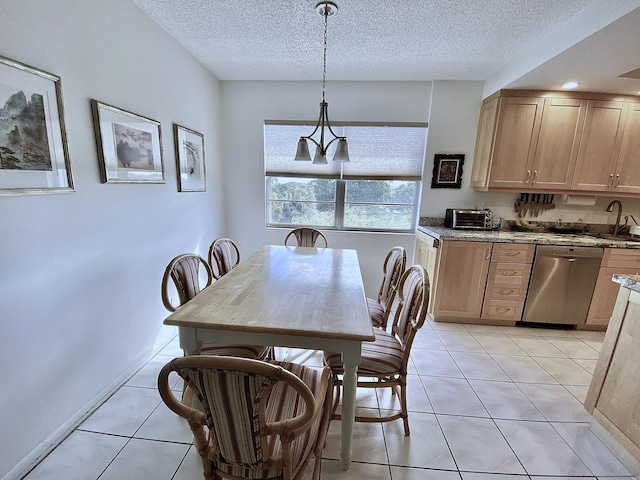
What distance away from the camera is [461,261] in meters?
2.74

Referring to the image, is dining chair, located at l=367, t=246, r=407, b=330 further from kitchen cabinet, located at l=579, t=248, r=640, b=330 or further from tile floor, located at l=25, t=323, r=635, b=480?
kitchen cabinet, located at l=579, t=248, r=640, b=330

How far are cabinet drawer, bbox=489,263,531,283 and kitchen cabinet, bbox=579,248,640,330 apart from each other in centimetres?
65

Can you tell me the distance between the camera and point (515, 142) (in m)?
2.76

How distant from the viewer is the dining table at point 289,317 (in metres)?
1.15

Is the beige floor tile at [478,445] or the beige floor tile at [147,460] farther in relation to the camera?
the beige floor tile at [478,445]

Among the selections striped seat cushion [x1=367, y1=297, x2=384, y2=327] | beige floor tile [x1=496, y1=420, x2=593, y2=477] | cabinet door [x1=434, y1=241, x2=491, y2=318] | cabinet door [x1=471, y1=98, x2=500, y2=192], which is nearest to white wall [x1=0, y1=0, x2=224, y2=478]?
striped seat cushion [x1=367, y1=297, x2=384, y2=327]

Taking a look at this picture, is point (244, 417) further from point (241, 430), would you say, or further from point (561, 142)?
point (561, 142)

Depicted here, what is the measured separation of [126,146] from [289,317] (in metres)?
1.64

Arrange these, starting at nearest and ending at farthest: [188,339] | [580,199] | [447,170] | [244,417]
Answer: [244,417] < [188,339] < [580,199] < [447,170]

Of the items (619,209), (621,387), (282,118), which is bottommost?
(621,387)

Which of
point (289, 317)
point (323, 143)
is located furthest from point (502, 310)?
point (289, 317)

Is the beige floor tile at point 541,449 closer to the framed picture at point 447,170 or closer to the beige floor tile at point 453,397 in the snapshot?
the beige floor tile at point 453,397

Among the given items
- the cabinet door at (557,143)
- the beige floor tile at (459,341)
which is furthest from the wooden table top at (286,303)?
the cabinet door at (557,143)

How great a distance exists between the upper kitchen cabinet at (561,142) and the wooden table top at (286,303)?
2.09m
